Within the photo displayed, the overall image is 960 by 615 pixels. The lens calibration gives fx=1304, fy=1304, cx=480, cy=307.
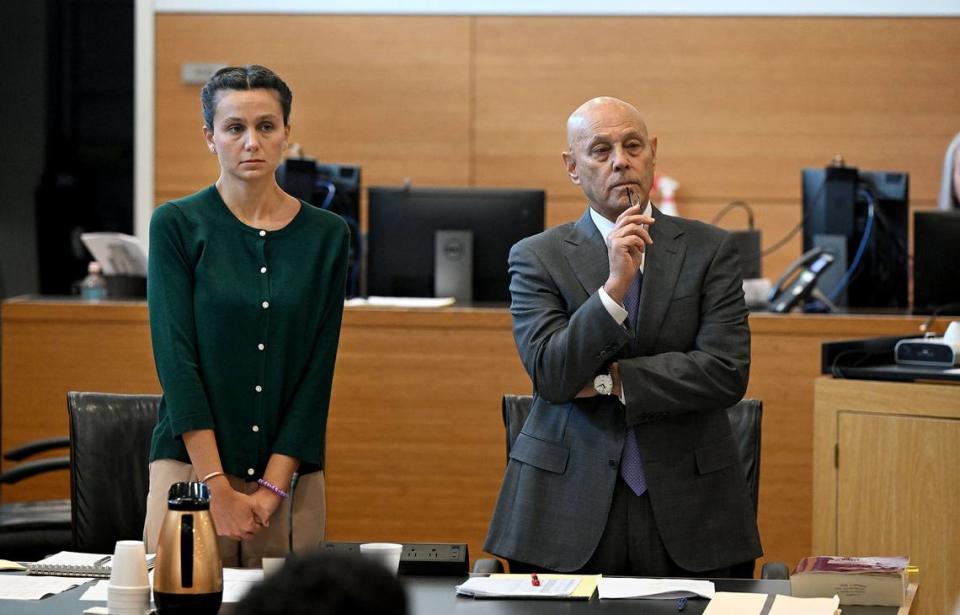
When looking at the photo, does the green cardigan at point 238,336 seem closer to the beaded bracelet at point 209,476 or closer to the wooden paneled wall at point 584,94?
the beaded bracelet at point 209,476

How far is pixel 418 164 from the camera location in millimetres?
6734

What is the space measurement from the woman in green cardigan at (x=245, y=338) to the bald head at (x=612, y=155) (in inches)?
19.6

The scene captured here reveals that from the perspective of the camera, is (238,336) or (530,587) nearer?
(530,587)

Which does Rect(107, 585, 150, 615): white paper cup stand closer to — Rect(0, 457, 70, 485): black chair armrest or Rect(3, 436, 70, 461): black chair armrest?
Rect(0, 457, 70, 485): black chair armrest

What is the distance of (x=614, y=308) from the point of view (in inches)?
90.5

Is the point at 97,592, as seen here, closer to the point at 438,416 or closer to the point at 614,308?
the point at 614,308

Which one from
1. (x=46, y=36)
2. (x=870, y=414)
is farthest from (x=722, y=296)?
(x=46, y=36)

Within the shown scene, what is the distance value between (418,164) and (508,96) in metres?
0.58

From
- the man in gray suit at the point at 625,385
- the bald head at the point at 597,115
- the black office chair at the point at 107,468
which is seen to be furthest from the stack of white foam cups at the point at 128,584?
the bald head at the point at 597,115

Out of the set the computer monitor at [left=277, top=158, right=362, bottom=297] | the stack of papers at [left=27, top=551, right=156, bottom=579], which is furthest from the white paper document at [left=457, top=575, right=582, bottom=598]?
the computer monitor at [left=277, top=158, right=362, bottom=297]

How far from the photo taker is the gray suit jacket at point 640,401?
90.7 inches

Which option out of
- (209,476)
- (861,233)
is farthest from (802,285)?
(209,476)

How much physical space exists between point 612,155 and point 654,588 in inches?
32.8

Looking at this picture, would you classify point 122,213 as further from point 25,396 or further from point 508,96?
point 25,396
